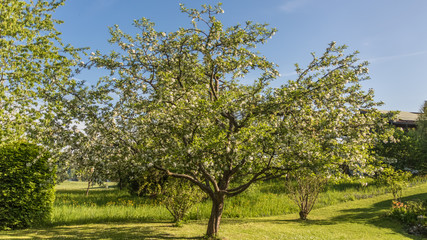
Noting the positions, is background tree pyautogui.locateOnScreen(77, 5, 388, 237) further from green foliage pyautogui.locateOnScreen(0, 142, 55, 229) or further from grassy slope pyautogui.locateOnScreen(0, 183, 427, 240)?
green foliage pyautogui.locateOnScreen(0, 142, 55, 229)

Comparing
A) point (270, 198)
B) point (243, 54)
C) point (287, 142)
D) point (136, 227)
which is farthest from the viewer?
point (270, 198)

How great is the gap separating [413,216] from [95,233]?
16112 mm

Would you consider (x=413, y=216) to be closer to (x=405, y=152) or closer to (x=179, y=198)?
(x=179, y=198)

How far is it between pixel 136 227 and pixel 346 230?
10.1 m

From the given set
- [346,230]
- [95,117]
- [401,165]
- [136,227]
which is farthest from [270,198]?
[401,165]

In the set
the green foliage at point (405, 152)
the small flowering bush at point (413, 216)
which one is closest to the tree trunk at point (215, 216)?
the small flowering bush at point (413, 216)

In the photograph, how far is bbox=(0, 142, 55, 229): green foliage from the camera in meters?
12.8

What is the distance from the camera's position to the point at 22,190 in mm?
13117

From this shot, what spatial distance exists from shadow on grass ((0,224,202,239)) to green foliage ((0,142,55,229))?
126 centimetres

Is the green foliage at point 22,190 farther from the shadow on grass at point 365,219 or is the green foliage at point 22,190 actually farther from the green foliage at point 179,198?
the shadow on grass at point 365,219

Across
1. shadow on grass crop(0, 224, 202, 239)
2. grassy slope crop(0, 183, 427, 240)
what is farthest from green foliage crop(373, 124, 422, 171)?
shadow on grass crop(0, 224, 202, 239)

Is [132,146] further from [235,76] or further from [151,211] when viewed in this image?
[151,211]

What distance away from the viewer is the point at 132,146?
9.42 m

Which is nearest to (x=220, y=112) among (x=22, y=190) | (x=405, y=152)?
(x=22, y=190)
